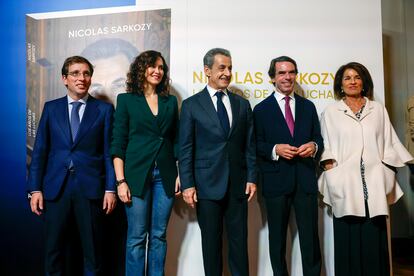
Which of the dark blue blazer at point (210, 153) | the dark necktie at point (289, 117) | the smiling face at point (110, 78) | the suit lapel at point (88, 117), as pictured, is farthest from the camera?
the smiling face at point (110, 78)

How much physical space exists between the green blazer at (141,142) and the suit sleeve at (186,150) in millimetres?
136

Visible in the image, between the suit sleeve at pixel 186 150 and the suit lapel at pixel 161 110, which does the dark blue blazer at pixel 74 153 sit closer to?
the suit lapel at pixel 161 110

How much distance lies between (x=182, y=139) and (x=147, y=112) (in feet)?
1.04

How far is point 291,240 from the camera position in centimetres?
289

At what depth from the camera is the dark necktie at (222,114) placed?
236cm

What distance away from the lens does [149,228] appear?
2.47 meters

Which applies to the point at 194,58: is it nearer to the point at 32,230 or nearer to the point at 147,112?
the point at 147,112

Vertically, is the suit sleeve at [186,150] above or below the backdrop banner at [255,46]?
below

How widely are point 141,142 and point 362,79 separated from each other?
1711 mm

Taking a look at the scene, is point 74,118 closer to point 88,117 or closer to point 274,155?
point 88,117

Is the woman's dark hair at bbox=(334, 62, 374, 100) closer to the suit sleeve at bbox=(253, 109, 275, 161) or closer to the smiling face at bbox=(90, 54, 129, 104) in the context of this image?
the suit sleeve at bbox=(253, 109, 275, 161)

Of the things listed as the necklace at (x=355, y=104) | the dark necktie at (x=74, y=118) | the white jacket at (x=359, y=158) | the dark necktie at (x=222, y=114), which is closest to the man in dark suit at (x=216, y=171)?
the dark necktie at (x=222, y=114)

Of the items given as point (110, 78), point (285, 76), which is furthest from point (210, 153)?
point (110, 78)

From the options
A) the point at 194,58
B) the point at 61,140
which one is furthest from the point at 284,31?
the point at 61,140
